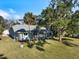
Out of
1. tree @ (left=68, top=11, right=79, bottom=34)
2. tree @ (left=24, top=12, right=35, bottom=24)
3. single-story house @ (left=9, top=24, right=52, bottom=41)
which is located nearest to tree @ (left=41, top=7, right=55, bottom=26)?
tree @ (left=68, top=11, right=79, bottom=34)

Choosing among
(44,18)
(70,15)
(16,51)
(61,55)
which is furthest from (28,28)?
(61,55)

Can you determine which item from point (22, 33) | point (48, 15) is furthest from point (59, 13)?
point (22, 33)

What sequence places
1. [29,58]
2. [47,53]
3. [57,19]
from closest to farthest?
[29,58], [47,53], [57,19]

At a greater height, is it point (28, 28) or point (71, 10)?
point (71, 10)

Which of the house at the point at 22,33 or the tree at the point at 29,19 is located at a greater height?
the tree at the point at 29,19

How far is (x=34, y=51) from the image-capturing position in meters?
35.6

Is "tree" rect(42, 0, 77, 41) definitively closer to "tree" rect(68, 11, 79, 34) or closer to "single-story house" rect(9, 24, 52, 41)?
"tree" rect(68, 11, 79, 34)

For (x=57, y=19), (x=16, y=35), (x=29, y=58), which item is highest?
(x=57, y=19)

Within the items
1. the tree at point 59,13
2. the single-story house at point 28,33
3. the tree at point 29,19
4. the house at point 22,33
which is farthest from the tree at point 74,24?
the tree at point 29,19

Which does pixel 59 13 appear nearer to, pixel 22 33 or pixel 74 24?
pixel 74 24

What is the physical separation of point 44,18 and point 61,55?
53.2 feet

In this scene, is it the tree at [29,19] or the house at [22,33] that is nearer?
the house at [22,33]

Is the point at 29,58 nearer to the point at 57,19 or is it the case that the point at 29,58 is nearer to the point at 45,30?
the point at 57,19

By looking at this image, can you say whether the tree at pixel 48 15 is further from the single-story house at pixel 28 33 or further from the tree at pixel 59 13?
the single-story house at pixel 28 33
